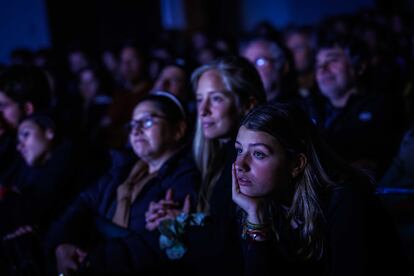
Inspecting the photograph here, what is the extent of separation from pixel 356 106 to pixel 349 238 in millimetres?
1741

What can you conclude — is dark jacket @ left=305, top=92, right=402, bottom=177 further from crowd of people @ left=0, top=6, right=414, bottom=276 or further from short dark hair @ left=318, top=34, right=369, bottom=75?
short dark hair @ left=318, top=34, right=369, bottom=75

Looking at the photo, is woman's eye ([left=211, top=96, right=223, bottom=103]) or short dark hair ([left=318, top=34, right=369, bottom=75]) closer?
woman's eye ([left=211, top=96, right=223, bottom=103])

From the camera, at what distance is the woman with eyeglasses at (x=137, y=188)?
2188mm

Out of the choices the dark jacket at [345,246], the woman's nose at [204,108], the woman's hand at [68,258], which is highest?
the woman's nose at [204,108]

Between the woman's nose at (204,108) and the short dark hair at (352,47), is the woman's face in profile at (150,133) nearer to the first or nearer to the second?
the woman's nose at (204,108)

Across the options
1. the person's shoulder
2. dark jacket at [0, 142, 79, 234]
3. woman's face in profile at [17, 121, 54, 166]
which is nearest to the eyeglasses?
the person's shoulder

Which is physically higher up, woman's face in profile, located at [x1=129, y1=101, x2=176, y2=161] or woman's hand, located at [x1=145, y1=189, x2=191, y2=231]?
woman's face in profile, located at [x1=129, y1=101, x2=176, y2=161]

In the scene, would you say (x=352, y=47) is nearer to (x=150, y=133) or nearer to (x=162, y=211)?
(x=150, y=133)

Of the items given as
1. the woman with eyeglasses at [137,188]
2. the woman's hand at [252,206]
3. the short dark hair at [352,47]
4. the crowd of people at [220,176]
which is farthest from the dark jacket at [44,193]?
the short dark hair at [352,47]

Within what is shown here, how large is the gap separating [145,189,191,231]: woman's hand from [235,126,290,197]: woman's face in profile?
632 mm

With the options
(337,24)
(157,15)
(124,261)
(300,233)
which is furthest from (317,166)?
(157,15)

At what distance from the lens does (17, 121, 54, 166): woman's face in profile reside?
2605 millimetres

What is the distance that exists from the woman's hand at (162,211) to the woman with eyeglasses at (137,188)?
5cm

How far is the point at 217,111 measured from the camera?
86.0 inches
